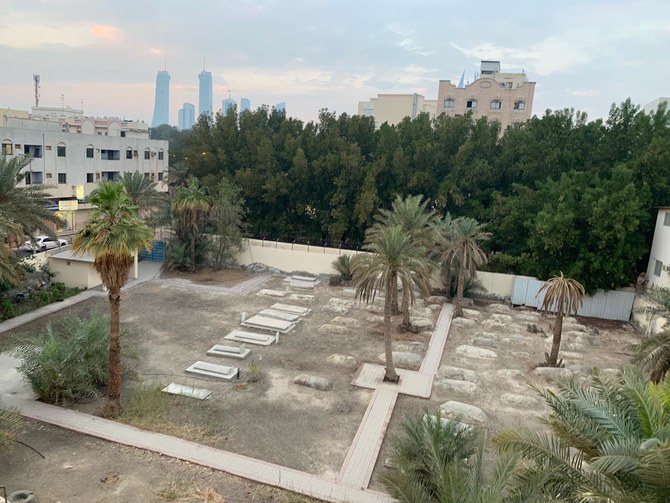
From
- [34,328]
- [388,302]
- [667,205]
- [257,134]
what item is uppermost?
[257,134]

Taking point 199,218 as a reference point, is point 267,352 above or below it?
below

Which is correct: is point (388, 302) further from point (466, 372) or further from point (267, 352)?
point (267, 352)

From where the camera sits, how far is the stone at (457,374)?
1854 cm

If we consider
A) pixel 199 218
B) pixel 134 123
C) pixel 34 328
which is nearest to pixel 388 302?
pixel 34 328

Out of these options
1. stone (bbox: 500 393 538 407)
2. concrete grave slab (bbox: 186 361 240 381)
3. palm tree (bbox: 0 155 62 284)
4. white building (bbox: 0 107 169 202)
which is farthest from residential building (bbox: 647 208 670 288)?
white building (bbox: 0 107 169 202)

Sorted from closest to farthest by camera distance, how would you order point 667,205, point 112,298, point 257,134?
point 112,298 → point 667,205 → point 257,134

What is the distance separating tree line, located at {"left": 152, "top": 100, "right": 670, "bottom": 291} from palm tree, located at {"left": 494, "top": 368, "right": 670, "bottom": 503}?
20.6 m

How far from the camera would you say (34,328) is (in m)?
21.2

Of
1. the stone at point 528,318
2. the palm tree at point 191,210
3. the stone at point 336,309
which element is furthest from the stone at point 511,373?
the palm tree at point 191,210

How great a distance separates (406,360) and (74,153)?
4074 cm

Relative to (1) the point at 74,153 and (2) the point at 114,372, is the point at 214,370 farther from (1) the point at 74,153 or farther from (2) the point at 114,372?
(1) the point at 74,153

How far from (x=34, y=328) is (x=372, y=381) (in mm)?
15090

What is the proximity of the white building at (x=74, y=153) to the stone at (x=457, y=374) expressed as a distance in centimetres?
2859

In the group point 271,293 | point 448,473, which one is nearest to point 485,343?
point 271,293
